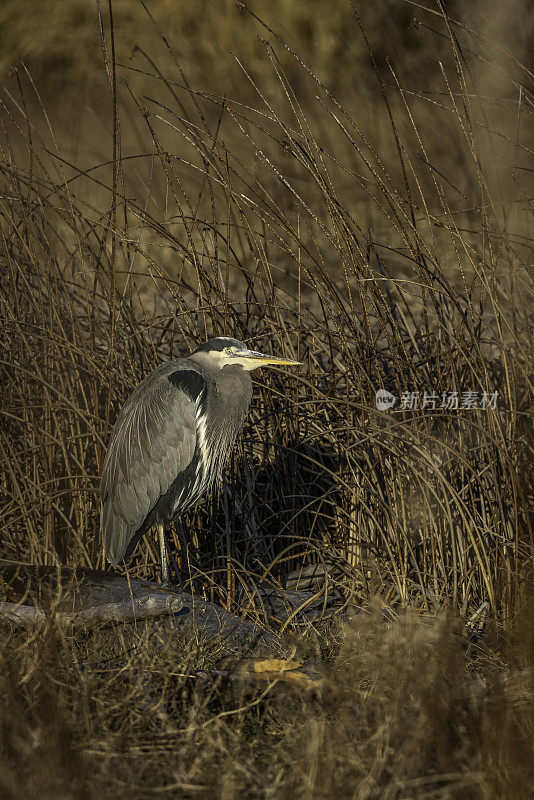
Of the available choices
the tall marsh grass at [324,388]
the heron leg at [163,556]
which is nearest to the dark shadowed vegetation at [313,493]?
the tall marsh grass at [324,388]

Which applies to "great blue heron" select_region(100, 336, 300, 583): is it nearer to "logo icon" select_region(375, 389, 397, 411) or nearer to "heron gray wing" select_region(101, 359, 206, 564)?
"heron gray wing" select_region(101, 359, 206, 564)

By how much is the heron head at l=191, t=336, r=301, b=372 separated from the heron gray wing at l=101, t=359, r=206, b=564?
0.06 meters

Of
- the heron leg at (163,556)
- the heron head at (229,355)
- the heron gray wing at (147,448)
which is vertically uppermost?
the heron head at (229,355)

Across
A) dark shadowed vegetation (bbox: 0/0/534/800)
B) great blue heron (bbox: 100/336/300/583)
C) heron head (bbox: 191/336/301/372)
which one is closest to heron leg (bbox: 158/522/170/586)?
great blue heron (bbox: 100/336/300/583)

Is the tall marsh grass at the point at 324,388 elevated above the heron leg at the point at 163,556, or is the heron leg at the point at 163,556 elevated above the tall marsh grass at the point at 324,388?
the tall marsh grass at the point at 324,388

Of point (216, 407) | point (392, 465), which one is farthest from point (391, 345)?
point (216, 407)

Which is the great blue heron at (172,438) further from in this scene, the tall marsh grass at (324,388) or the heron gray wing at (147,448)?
the tall marsh grass at (324,388)

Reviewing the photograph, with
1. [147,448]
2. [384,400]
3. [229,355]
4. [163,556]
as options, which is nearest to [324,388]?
[384,400]

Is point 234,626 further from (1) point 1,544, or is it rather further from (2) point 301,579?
(1) point 1,544

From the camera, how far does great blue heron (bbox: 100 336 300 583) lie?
237 cm

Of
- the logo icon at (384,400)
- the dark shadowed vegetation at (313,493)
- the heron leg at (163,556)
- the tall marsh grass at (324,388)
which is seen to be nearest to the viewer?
the dark shadowed vegetation at (313,493)

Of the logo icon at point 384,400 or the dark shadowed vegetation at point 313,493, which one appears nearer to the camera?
the dark shadowed vegetation at point 313,493

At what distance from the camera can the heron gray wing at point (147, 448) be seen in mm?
2369

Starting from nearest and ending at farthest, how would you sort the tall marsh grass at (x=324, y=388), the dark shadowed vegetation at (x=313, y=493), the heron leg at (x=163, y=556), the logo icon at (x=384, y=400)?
the dark shadowed vegetation at (x=313, y=493), the tall marsh grass at (x=324, y=388), the heron leg at (x=163, y=556), the logo icon at (x=384, y=400)
